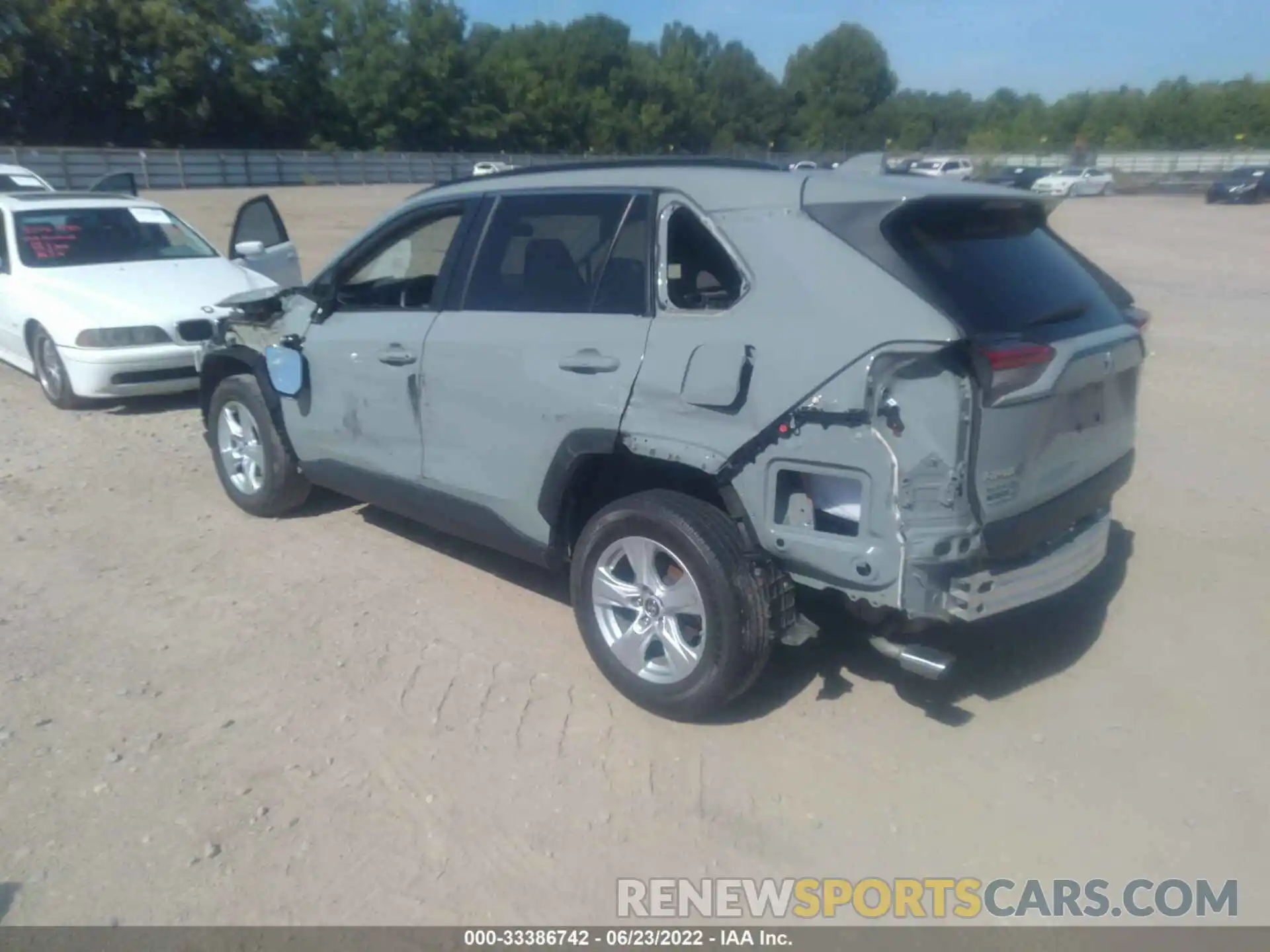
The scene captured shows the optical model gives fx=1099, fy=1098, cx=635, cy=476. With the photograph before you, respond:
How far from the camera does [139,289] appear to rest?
349 inches

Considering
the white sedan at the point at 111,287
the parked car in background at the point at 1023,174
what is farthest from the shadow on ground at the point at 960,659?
the parked car in background at the point at 1023,174

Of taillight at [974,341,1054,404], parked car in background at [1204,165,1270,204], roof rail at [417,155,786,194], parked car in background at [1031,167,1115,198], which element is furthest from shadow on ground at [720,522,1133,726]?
parked car in background at [1031,167,1115,198]

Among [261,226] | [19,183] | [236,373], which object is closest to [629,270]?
[236,373]

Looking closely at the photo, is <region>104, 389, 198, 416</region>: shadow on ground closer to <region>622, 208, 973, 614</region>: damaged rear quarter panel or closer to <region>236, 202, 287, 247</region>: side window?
<region>236, 202, 287, 247</region>: side window

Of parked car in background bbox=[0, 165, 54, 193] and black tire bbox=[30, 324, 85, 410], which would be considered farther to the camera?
→ parked car in background bbox=[0, 165, 54, 193]

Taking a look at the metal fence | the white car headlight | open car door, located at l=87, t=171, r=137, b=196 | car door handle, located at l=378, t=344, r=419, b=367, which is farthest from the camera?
the metal fence

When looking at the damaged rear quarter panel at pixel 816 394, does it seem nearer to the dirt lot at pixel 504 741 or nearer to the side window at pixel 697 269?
the side window at pixel 697 269

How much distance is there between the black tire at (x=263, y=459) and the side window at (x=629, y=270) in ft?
8.26

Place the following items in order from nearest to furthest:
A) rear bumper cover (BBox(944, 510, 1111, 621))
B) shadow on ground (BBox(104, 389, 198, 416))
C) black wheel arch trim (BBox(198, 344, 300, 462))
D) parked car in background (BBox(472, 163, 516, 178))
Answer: rear bumper cover (BBox(944, 510, 1111, 621)), parked car in background (BBox(472, 163, 516, 178)), black wheel arch trim (BBox(198, 344, 300, 462)), shadow on ground (BBox(104, 389, 198, 416))

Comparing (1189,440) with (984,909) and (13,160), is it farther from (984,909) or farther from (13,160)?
(13,160)

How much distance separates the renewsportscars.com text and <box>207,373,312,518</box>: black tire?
3.53m

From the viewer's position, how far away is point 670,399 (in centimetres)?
390

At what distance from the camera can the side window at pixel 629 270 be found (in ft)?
13.6

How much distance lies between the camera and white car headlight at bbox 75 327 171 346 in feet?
27.3
